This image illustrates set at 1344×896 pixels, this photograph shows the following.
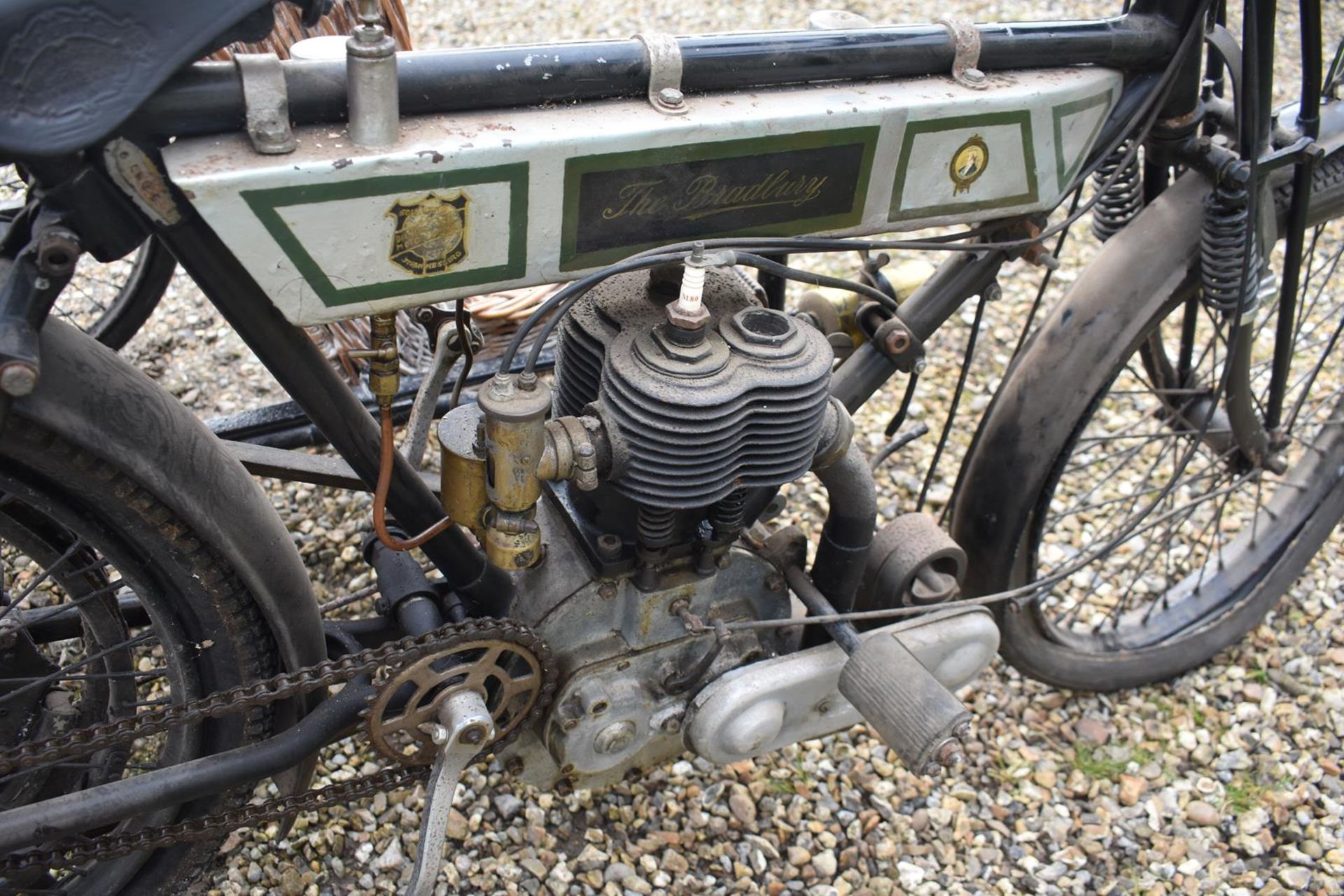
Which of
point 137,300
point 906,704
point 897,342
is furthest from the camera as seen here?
point 137,300

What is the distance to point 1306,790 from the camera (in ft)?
8.49

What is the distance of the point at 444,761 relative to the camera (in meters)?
1.76

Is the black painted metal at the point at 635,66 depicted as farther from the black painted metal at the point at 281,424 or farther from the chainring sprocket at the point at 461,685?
the black painted metal at the point at 281,424

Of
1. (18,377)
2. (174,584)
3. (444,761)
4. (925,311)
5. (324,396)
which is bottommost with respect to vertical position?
(444,761)

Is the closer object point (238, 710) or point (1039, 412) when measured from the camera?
point (238, 710)

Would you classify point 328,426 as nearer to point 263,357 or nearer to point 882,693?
point 263,357

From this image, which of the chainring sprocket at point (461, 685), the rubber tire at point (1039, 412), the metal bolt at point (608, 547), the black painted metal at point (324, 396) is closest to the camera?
the black painted metal at point (324, 396)

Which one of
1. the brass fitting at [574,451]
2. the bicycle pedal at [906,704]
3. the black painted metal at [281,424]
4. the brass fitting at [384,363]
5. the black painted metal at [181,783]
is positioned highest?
the brass fitting at [384,363]

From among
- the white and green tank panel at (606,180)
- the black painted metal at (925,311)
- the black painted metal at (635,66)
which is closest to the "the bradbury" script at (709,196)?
the white and green tank panel at (606,180)

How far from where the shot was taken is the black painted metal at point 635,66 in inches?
51.3

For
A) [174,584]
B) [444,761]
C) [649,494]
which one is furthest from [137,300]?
[649,494]

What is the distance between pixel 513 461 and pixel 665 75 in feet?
1.77

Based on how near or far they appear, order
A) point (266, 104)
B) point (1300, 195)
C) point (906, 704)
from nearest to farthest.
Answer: point (266, 104), point (906, 704), point (1300, 195)

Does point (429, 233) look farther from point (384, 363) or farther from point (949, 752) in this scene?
point (949, 752)
